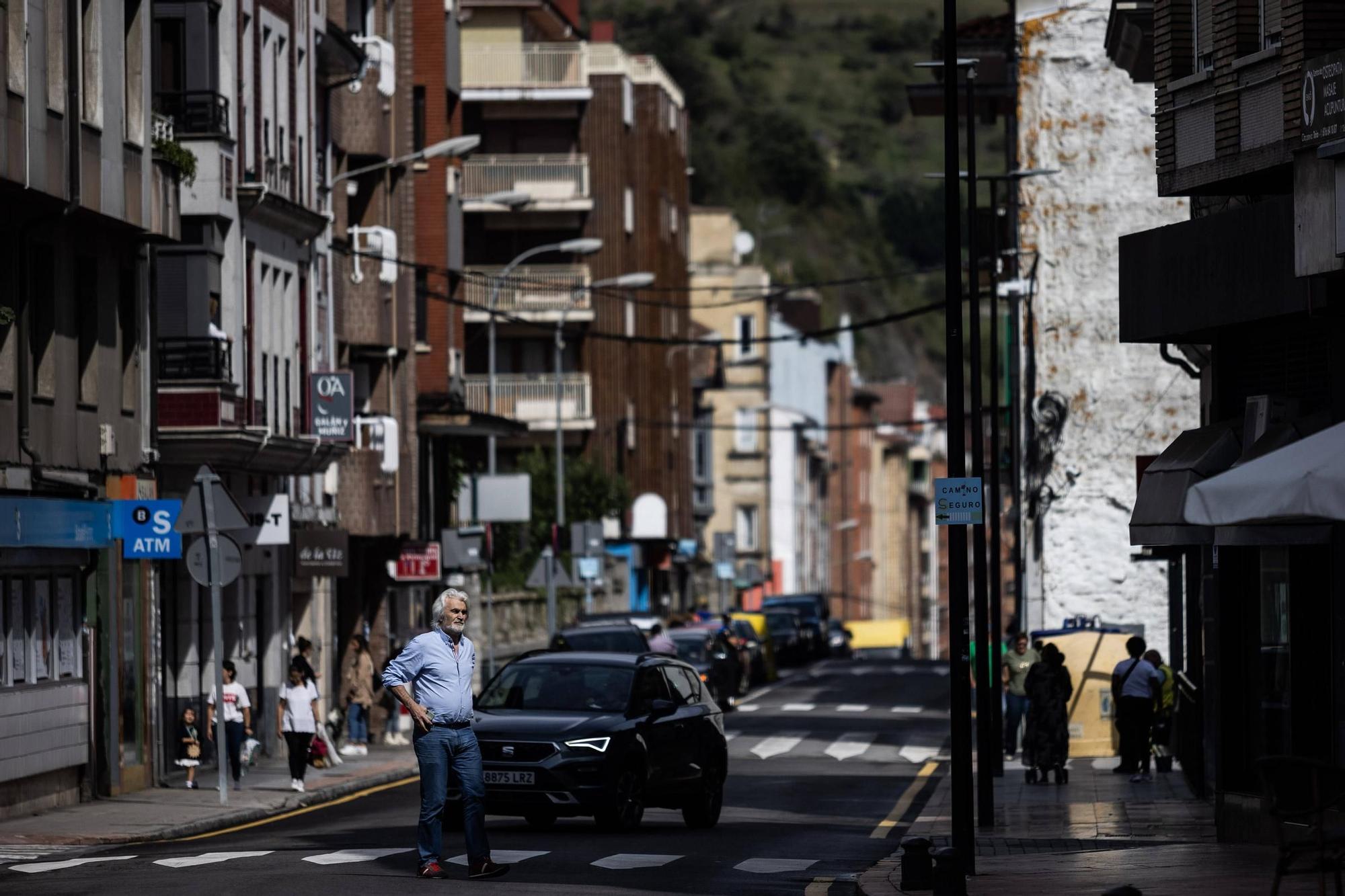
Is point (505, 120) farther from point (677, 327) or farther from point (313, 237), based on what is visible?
point (313, 237)

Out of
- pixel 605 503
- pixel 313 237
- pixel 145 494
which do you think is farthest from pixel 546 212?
pixel 145 494

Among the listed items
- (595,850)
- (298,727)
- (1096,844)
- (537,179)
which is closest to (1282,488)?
(595,850)

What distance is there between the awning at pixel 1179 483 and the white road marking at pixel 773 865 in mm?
3679

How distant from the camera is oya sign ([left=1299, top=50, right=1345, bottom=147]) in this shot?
18.2 meters

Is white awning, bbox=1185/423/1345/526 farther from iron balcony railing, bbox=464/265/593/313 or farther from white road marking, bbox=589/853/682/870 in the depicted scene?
iron balcony railing, bbox=464/265/593/313

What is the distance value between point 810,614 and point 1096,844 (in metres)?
60.6

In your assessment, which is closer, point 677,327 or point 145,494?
point 145,494

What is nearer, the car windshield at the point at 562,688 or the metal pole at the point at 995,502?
the car windshield at the point at 562,688

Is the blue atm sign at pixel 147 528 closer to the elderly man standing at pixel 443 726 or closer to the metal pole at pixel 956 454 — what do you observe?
the metal pole at pixel 956 454

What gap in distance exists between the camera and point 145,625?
31.2 metres

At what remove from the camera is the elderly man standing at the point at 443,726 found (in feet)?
56.1

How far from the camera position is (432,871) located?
17375 millimetres

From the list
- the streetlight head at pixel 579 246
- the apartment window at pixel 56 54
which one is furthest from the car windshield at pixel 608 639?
the apartment window at pixel 56 54

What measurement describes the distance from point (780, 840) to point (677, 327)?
244 ft
